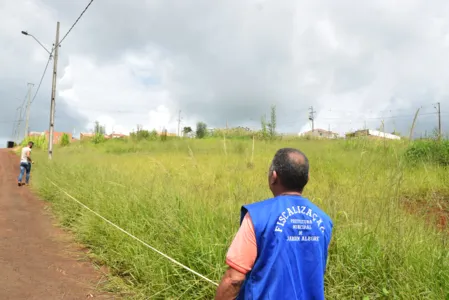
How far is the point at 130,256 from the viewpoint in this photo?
14.0 ft

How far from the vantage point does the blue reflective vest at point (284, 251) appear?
5.69ft

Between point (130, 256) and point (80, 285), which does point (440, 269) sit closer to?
point (130, 256)

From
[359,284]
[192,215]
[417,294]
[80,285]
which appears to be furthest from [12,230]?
[417,294]

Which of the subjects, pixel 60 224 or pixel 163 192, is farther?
pixel 60 224

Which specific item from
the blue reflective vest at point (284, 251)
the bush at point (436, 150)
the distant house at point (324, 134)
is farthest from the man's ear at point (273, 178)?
the bush at point (436, 150)

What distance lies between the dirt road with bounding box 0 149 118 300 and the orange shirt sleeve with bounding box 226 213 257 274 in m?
2.61

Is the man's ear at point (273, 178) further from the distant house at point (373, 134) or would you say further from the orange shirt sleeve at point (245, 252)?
the distant house at point (373, 134)

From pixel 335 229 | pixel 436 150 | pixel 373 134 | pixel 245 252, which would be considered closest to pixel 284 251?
pixel 245 252

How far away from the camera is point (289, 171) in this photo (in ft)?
6.10

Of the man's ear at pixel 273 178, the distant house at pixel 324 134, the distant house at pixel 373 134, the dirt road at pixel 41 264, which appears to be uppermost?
the distant house at pixel 324 134

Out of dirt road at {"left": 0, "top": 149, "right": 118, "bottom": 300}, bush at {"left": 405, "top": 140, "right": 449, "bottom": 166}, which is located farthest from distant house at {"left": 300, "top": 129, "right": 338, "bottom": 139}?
dirt road at {"left": 0, "top": 149, "right": 118, "bottom": 300}

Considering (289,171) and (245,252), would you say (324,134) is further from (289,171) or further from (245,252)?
(245,252)

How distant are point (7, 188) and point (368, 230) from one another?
1330 cm

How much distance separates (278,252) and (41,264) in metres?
4.16
